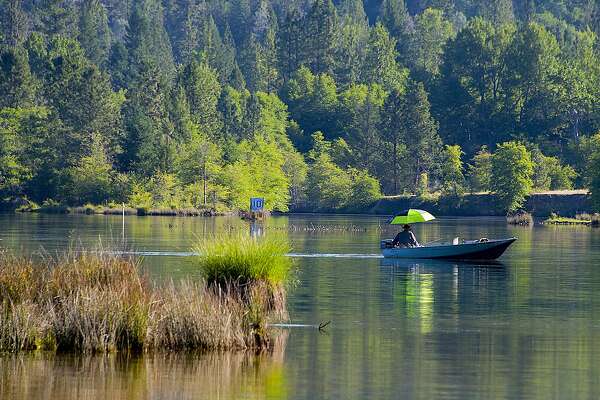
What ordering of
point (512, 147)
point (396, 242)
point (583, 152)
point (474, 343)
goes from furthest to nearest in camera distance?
1. point (583, 152)
2. point (512, 147)
3. point (396, 242)
4. point (474, 343)

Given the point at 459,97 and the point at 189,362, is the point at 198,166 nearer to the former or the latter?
the point at 459,97

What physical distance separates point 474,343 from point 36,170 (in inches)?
4702

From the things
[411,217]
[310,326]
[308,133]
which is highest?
[308,133]

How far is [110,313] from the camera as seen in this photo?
25.2m

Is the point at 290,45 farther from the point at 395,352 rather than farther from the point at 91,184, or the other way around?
the point at 395,352

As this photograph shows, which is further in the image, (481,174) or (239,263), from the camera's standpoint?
(481,174)

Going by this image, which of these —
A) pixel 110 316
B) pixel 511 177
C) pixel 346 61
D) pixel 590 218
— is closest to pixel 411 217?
pixel 110 316

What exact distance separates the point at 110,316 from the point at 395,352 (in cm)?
583

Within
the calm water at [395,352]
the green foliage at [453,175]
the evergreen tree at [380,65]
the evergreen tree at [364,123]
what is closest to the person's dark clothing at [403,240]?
the calm water at [395,352]

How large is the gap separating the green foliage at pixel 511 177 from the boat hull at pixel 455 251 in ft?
226

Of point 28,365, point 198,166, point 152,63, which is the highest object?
point 152,63

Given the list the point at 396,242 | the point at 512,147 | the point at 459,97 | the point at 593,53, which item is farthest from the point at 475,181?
the point at 396,242

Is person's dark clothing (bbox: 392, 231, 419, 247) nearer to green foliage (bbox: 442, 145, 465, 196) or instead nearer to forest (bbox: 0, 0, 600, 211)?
forest (bbox: 0, 0, 600, 211)

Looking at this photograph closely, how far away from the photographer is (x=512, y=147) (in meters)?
128
